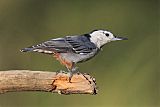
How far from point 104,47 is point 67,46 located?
2.46m

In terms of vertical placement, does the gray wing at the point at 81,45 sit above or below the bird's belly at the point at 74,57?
above

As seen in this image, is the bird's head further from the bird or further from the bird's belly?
the bird's belly

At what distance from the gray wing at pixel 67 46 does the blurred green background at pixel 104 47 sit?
6.66 ft

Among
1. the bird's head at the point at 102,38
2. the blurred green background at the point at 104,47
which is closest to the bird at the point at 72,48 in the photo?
the bird's head at the point at 102,38

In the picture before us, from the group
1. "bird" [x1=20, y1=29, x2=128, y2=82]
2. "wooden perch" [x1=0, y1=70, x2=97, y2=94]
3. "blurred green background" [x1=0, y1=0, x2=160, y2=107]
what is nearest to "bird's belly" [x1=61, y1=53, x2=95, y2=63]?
"bird" [x1=20, y1=29, x2=128, y2=82]

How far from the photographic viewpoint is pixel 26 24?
19.7ft

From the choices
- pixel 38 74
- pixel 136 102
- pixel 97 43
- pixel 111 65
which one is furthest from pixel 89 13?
pixel 38 74

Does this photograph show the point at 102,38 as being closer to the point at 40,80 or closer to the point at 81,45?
the point at 81,45

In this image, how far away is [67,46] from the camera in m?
3.18

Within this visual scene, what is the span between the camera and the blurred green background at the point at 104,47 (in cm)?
540

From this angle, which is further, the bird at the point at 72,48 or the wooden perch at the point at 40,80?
Result: the bird at the point at 72,48

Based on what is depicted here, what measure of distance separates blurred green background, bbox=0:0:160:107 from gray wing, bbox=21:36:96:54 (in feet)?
6.66

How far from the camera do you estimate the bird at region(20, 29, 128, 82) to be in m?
3.09

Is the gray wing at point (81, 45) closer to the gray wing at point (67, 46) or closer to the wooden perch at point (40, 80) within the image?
the gray wing at point (67, 46)
